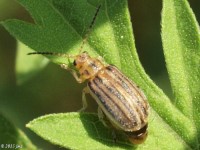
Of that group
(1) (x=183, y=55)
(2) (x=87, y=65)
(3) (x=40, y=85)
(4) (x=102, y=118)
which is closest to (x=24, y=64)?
(3) (x=40, y=85)

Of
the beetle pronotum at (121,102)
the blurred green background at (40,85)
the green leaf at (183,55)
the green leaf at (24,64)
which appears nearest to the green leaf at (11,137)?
the green leaf at (24,64)

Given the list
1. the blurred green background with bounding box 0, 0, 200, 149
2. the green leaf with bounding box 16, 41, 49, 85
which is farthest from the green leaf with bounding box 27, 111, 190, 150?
the blurred green background with bounding box 0, 0, 200, 149

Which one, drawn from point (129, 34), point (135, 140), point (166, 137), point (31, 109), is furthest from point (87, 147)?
point (31, 109)

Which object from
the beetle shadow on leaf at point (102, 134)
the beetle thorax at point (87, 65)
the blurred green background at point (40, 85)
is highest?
the beetle thorax at point (87, 65)

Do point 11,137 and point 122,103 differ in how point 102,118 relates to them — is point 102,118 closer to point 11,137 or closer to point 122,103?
point 122,103

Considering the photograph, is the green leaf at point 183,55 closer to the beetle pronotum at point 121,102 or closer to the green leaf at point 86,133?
the green leaf at point 86,133

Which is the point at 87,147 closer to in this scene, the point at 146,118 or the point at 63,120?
the point at 63,120
